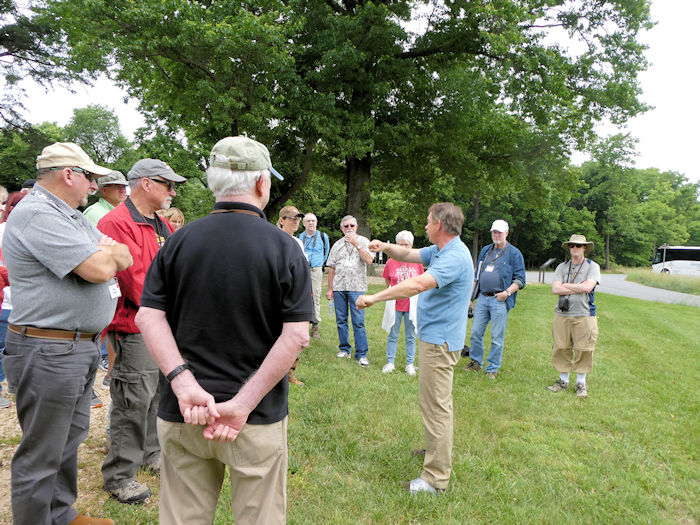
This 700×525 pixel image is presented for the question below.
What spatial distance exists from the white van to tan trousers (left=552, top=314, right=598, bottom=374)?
38.8m

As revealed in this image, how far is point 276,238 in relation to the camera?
5.70ft

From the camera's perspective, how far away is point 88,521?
2.71 m

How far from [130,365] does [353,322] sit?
4206 mm

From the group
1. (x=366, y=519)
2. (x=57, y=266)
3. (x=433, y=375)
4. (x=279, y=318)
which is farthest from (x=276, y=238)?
(x=366, y=519)

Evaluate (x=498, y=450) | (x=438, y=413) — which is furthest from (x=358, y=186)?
(x=438, y=413)

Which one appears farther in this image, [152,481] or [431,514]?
[152,481]

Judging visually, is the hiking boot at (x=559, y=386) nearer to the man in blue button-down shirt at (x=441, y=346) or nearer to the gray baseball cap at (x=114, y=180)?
the man in blue button-down shirt at (x=441, y=346)

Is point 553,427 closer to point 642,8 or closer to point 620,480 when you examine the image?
point 620,480

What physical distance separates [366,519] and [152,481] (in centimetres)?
169

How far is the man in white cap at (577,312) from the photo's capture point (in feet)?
19.4

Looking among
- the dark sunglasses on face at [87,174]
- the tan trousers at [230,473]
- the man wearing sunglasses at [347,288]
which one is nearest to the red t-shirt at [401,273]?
the man wearing sunglasses at [347,288]

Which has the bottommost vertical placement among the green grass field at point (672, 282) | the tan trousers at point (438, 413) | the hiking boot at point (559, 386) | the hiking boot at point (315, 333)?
the green grass field at point (672, 282)

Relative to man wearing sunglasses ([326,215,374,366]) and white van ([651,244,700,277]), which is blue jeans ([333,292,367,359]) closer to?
man wearing sunglasses ([326,215,374,366])

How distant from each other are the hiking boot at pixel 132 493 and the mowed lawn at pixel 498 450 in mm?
61
